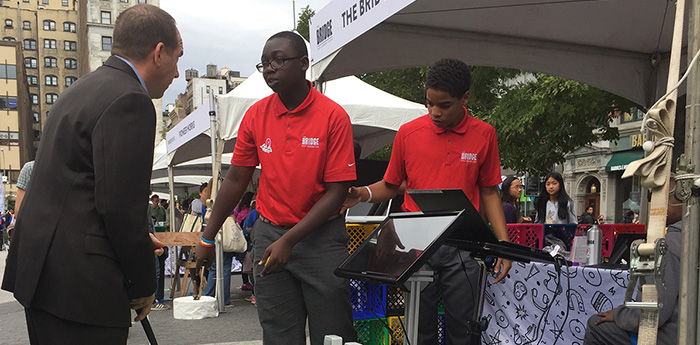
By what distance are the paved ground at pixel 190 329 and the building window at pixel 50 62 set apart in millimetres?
112858

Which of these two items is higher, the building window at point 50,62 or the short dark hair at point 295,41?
the building window at point 50,62

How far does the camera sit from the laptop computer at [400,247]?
226cm

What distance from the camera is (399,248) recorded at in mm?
2465

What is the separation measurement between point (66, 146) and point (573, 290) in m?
3.19

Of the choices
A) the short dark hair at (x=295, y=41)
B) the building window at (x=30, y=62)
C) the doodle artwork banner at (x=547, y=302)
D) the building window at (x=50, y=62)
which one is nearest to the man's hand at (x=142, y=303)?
the short dark hair at (x=295, y=41)

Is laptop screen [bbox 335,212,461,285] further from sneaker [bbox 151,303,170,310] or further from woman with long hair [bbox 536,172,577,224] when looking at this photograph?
sneaker [bbox 151,303,170,310]

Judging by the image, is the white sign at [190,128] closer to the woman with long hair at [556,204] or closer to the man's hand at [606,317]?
the woman with long hair at [556,204]

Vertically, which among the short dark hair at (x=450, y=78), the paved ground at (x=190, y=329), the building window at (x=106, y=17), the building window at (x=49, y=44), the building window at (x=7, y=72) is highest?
the building window at (x=106, y=17)

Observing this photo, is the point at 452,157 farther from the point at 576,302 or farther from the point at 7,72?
the point at 7,72

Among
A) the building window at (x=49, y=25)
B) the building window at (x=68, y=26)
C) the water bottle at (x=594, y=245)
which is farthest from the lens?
the building window at (x=68, y=26)

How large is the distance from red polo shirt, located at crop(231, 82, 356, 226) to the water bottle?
237cm

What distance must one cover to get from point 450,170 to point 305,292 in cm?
101

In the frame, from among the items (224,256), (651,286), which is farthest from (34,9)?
(651,286)

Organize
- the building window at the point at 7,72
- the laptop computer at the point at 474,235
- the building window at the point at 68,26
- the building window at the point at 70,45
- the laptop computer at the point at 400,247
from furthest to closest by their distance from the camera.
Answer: the building window at the point at 68,26 → the building window at the point at 70,45 → the building window at the point at 7,72 → the laptop computer at the point at 474,235 → the laptop computer at the point at 400,247
